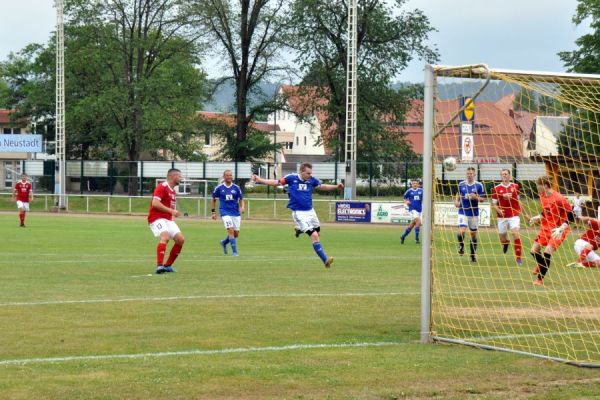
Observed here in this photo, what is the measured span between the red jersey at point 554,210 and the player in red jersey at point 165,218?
6.45 metres

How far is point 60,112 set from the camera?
5188 centimetres

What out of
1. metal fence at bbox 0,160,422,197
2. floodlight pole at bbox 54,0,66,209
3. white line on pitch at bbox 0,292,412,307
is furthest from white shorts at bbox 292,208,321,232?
floodlight pole at bbox 54,0,66,209

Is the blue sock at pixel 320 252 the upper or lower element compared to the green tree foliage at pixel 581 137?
lower

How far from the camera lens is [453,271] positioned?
17.6 metres

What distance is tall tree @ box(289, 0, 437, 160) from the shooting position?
59.5m

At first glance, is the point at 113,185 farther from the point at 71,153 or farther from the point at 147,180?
the point at 71,153

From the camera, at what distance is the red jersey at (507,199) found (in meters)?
21.0

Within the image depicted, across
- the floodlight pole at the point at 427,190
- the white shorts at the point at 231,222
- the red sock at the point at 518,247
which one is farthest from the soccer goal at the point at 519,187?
the white shorts at the point at 231,222

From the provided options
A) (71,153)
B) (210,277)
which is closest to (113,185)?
(71,153)

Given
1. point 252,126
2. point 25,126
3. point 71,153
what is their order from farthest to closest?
point 25,126 < point 71,153 < point 252,126

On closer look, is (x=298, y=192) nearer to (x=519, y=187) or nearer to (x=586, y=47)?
(x=519, y=187)

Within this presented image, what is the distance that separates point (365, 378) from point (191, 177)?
159ft

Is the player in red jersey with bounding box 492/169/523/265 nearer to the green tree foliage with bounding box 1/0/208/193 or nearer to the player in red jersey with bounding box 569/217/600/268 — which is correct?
the player in red jersey with bounding box 569/217/600/268

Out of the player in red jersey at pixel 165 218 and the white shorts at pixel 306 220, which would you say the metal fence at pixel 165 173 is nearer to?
the white shorts at pixel 306 220
